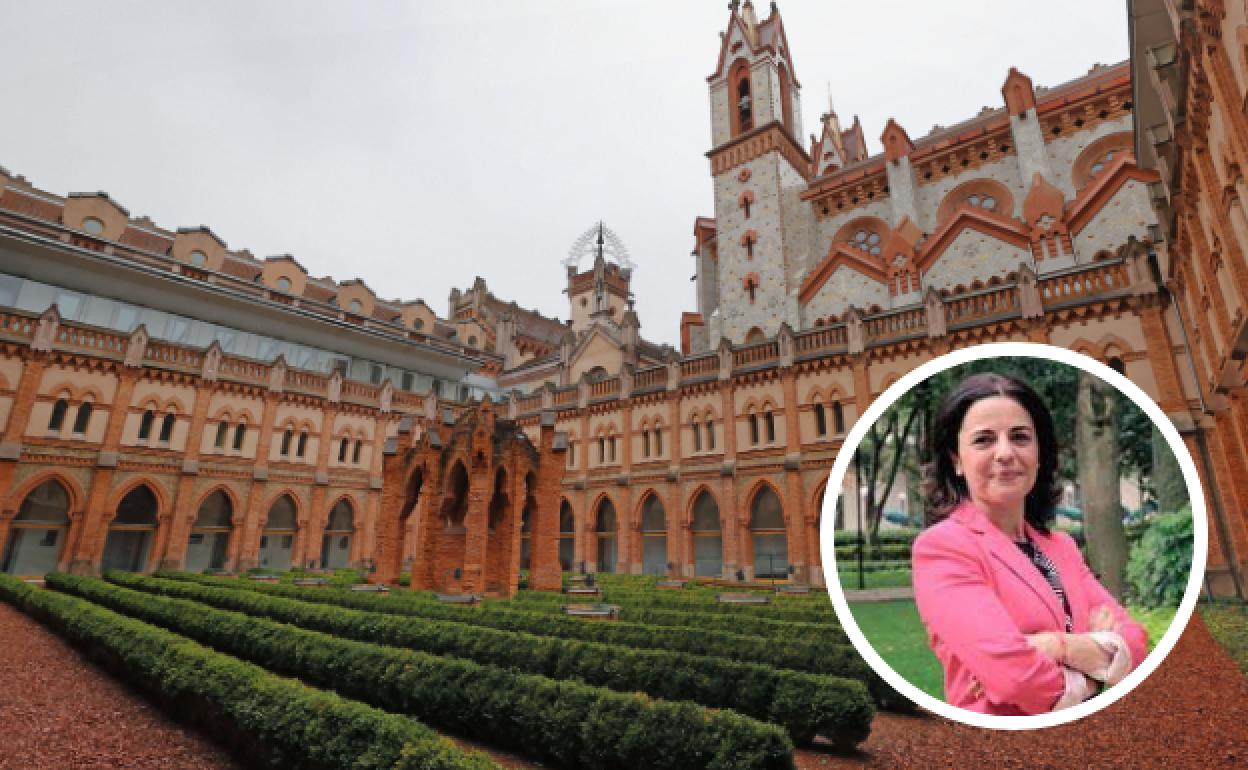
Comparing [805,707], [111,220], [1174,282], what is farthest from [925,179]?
[111,220]

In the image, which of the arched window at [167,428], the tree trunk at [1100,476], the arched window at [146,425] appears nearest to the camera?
the tree trunk at [1100,476]

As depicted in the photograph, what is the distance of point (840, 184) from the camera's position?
3531cm

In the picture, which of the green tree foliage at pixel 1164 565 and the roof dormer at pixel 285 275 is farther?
the roof dormer at pixel 285 275

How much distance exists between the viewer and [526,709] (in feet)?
22.6

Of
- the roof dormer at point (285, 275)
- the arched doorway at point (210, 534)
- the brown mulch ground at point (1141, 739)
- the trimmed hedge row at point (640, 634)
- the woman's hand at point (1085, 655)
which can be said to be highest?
the roof dormer at point (285, 275)

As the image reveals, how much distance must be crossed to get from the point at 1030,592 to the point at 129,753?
9.68 metres

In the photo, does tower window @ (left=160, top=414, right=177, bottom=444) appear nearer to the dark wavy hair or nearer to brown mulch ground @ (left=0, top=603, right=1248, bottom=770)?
brown mulch ground @ (left=0, top=603, right=1248, bottom=770)

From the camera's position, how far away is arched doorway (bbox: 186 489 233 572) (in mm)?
26922

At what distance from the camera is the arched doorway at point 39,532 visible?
907 inches

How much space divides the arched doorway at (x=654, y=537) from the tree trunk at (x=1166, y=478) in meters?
26.3

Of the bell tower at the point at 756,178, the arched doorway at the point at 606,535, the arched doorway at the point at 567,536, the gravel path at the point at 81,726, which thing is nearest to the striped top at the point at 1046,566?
the gravel path at the point at 81,726

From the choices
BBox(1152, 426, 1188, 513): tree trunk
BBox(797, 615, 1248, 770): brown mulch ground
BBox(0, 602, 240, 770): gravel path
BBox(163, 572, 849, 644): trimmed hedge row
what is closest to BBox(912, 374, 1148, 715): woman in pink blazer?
BBox(1152, 426, 1188, 513): tree trunk

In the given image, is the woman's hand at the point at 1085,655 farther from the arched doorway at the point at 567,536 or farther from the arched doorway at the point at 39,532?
the arched doorway at the point at 39,532

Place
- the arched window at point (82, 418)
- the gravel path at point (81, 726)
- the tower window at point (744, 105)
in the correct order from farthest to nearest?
the tower window at point (744, 105) → the arched window at point (82, 418) → the gravel path at point (81, 726)
